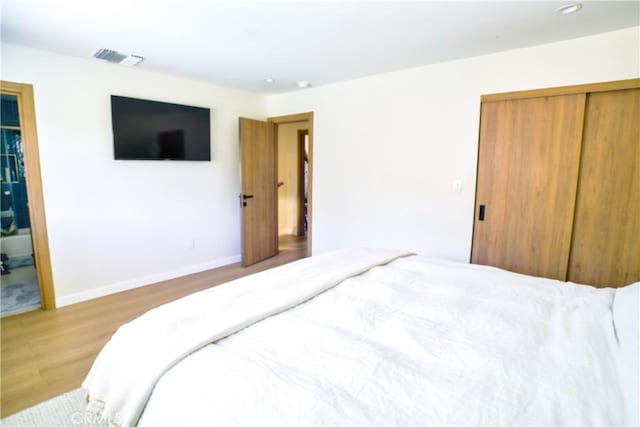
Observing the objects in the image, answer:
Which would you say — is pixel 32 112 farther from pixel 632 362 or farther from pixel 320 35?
pixel 632 362

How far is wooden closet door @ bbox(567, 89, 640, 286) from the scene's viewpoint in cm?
242

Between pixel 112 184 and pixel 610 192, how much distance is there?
14.7 feet

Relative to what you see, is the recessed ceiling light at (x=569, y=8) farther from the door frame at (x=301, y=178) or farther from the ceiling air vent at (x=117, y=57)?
the door frame at (x=301, y=178)

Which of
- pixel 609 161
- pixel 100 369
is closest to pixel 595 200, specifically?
pixel 609 161

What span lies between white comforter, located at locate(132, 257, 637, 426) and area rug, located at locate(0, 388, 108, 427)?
1.12 metres

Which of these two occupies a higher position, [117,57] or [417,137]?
[117,57]

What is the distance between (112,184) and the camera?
3369 mm

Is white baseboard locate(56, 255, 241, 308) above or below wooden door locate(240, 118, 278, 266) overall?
below

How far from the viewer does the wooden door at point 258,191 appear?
172 inches

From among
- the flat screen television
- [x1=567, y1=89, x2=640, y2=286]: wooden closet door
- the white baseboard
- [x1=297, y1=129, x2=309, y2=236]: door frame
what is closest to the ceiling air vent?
the flat screen television

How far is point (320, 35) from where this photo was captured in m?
2.48

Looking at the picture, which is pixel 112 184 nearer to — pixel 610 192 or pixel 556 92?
pixel 556 92

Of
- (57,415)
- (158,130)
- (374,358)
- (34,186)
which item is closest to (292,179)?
(158,130)

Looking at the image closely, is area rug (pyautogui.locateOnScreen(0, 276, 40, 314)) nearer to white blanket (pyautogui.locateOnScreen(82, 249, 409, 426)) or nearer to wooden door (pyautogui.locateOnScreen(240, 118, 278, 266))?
wooden door (pyautogui.locateOnScreen(240, 118, 278, 266))
